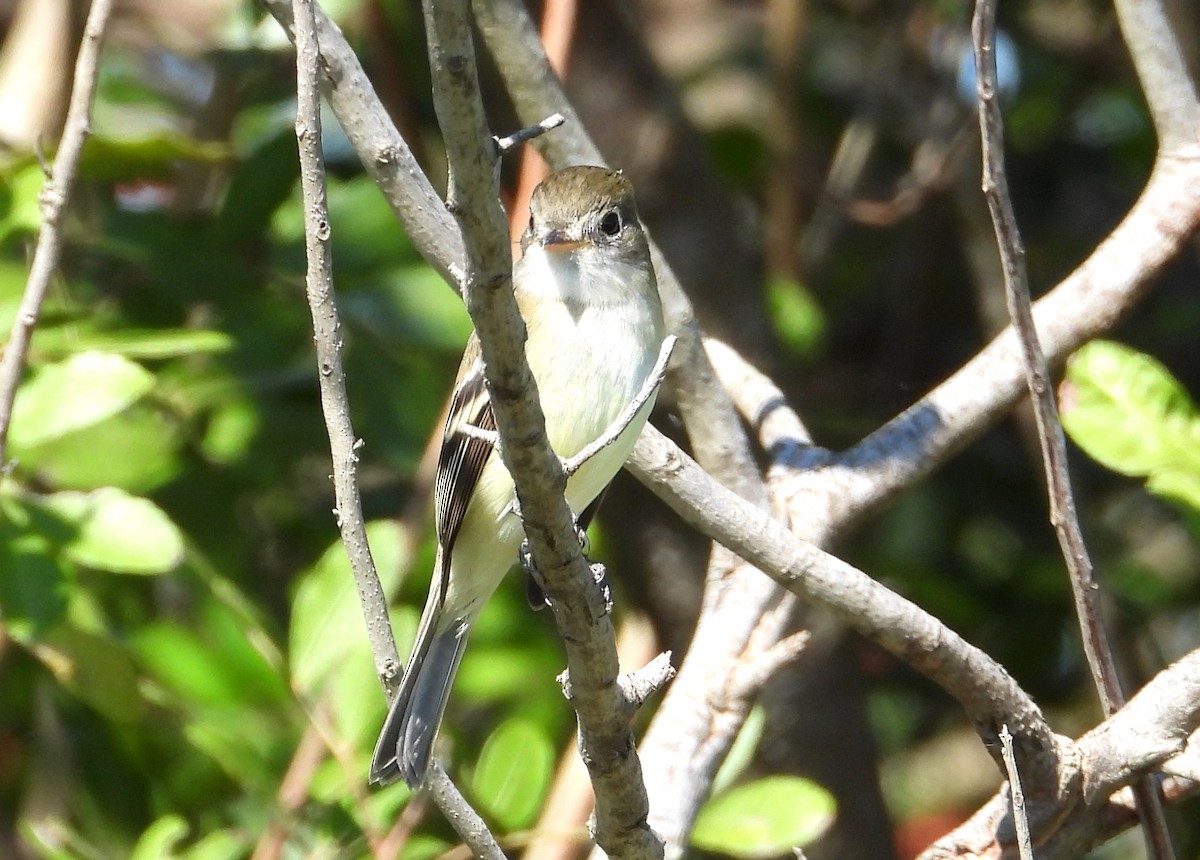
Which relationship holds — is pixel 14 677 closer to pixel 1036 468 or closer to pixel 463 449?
pixel 463 449

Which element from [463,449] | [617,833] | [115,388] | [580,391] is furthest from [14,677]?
[617,833]

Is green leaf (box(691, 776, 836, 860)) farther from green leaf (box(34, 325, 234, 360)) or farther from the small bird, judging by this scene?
green leaf (box(34, 325, 234, 360))

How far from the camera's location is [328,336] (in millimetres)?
1899

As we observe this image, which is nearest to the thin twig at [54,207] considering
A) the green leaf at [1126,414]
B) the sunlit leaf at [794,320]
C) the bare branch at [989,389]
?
the bare branch at [989,389]

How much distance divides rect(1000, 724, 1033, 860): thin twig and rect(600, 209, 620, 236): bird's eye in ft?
4.42

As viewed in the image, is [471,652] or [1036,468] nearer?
[471,652]

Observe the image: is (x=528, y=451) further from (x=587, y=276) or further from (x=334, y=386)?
(x=587, y=276)

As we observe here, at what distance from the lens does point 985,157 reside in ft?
7.34

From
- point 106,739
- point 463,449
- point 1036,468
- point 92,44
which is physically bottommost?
point 106,739

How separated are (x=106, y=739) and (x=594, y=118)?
6.48 feet

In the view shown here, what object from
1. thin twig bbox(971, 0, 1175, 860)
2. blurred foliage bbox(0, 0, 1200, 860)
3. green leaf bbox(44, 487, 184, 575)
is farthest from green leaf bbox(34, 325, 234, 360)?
thin twig bbox(971, 0, 1175, 860)

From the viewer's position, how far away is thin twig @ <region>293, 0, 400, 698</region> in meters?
1.85

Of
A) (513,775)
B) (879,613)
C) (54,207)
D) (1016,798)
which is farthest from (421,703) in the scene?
(1016,798)

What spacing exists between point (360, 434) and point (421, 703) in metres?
0.96
